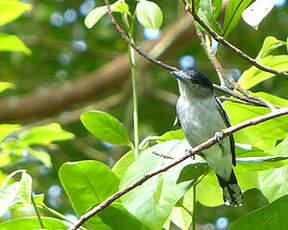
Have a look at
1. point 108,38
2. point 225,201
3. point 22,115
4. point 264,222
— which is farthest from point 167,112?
point 264,222

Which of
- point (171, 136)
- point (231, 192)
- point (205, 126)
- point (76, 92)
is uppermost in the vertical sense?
point (171, 136)

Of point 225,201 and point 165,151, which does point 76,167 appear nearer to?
point 165,151

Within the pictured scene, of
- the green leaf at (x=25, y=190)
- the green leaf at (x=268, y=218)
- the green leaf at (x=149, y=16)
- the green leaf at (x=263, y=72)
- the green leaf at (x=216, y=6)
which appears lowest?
the green leaf at (x=268, y=218)

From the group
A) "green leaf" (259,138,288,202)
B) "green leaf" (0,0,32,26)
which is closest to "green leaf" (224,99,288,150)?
"green leaf" (259,138,288,202)

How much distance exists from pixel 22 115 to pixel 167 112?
111cm

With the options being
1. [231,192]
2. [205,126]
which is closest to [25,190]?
[231,192]

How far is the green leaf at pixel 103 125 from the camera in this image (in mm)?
1504

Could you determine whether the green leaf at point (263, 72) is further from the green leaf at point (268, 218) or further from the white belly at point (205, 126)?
the green leaf at point (268, 218)

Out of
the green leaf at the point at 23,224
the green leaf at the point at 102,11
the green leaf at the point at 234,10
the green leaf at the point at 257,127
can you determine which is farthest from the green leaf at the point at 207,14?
the green leaf at the point at 23,224

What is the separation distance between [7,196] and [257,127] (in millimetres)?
555

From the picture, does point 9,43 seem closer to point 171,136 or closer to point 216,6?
point 171,136

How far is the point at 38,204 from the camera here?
145 centimetres

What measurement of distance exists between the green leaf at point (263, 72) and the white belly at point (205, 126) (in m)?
0.26

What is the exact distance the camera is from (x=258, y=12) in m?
1.12
